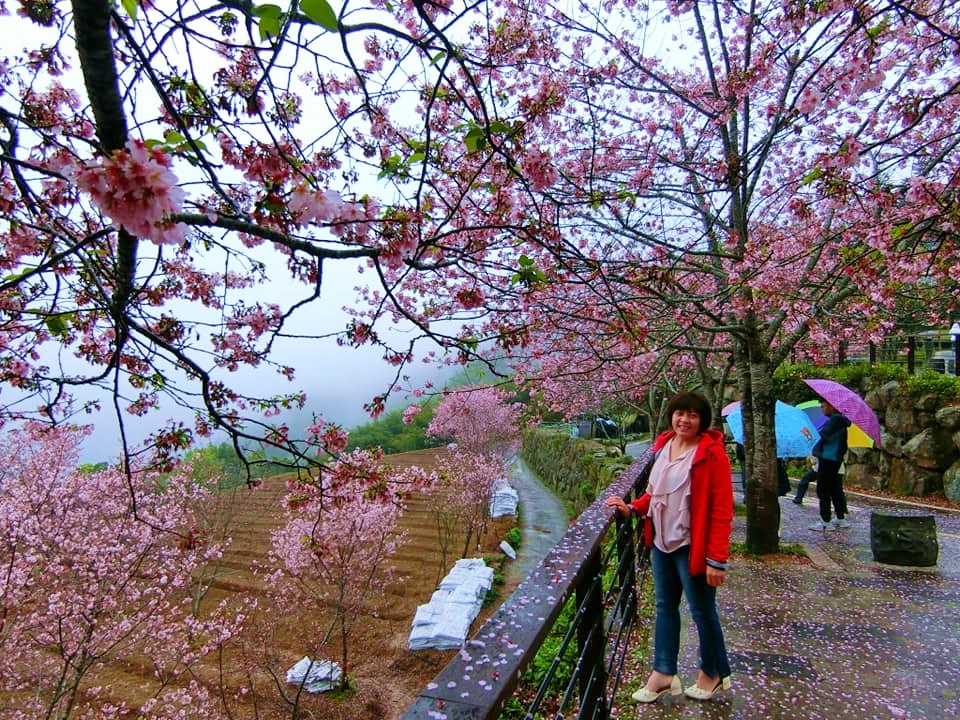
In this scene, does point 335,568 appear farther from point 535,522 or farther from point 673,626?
point 535,522

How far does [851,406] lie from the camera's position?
7074 millimetres

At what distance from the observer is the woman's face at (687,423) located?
266 cm

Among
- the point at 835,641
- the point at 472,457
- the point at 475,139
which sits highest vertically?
the point at 475,139

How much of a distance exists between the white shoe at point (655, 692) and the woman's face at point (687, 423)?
1.13 m

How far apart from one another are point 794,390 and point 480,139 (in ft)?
51.6

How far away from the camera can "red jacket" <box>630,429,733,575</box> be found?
2459mm

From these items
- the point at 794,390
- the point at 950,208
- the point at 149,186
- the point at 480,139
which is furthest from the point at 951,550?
the point at 794,390

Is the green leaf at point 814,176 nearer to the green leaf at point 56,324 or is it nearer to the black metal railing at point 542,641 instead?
the black metal railing at point 542,641

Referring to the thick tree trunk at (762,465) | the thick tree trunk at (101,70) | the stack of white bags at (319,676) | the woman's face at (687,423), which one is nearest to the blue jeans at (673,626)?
the woman's face at (687,423)

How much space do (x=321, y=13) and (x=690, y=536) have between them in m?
2.41

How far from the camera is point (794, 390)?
1525cm

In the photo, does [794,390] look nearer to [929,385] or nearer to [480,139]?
[929,385]

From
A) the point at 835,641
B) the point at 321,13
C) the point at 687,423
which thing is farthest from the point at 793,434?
the point at 321,13

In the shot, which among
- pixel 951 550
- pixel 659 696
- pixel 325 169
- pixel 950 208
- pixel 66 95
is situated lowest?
pixel 951 550
